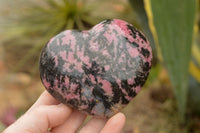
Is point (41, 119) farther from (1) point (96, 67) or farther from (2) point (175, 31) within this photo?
(2) point (175, 31)

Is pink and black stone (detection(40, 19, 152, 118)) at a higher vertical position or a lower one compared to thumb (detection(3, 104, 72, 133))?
higher

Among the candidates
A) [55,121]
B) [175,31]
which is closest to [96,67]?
[55,121]

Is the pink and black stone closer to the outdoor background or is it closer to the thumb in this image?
the thumb

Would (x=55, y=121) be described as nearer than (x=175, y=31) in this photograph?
Yes

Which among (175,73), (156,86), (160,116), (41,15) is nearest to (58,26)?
(41,15)

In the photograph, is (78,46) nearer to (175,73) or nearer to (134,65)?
(134,65)

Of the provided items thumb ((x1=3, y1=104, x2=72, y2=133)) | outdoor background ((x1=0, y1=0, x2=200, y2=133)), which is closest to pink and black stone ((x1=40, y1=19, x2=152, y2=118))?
thumb ((x1=3, y1=104, x2=72, y2=133))
